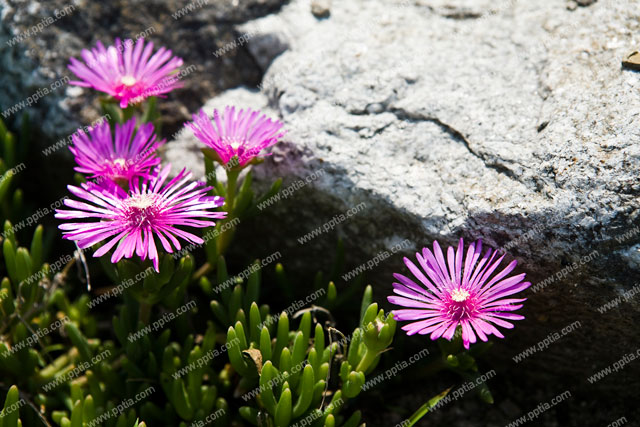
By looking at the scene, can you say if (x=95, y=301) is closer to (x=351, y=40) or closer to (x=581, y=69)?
(x=351, y=40)

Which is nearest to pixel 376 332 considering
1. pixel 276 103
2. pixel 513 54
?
pixel 276 103

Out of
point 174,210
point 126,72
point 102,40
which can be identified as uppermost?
point 102,40

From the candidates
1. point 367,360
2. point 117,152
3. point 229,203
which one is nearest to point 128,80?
point 117,152

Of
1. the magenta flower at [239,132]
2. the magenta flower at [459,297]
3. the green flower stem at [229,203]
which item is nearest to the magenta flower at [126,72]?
the magenta flower at [239,132]

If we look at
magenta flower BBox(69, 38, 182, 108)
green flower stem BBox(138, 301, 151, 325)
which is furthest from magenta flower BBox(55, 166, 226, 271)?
magenta flower BBox(69, 38, 182, 108)

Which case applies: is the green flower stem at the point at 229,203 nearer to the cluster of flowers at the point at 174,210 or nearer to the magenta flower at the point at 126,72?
the cluster of flowers at the point at 174,210

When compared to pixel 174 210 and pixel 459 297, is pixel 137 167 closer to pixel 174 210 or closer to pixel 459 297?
pixel 174 210
